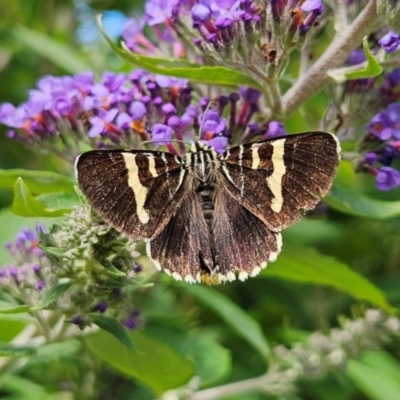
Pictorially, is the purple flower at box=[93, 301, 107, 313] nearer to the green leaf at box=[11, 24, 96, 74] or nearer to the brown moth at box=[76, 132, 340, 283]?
the brown moth at box=[76, 132, 340, 283]

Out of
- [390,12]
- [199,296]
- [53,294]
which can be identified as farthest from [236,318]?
[390,12]

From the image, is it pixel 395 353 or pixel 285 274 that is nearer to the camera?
pixel 285 274

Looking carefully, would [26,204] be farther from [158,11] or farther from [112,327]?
[158,11]

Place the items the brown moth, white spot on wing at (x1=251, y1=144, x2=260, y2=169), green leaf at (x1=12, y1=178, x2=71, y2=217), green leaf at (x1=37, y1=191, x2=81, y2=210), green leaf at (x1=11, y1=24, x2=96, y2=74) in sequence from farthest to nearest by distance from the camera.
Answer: green leaf at (x1=11, y1=24, x2=96, y2=74), green leaf at (x1=37, y1=191, x2=81, y2=210), white spot on wing at (x1=251, y1=144, x2=260, y2=169), the brown moth, green leaf at (x1=12, y1=178, x2=71, y2=217)

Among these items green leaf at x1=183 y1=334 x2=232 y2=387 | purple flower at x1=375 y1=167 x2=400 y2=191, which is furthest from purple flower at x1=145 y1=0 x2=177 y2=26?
green leaf at x1=183 y1=334 x2=232 y2=387

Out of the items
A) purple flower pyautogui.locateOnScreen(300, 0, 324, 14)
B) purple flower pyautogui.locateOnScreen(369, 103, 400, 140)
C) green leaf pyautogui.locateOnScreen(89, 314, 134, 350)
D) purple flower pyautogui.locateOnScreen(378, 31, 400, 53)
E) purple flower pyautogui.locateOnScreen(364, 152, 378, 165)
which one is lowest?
green leaf pyautogui.locateOnScreen(89, 314, 134, 350)

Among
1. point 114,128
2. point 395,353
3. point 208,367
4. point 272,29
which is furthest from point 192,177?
point 395,353

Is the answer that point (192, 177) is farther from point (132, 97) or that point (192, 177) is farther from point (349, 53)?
point (349, 53)
